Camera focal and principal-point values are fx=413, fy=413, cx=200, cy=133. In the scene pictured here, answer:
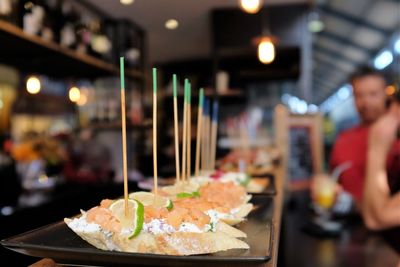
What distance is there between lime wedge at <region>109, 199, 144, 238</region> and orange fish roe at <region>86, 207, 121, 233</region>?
0.01 m

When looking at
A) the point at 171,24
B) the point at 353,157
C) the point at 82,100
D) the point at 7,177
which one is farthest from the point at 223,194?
the point at 82,100

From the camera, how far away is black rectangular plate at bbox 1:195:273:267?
0.84 m

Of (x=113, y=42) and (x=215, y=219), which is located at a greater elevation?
(x=113, y=42)

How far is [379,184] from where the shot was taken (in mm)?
2043

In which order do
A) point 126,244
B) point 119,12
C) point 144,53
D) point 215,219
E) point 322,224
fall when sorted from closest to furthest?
point 126,244, point 215,219, point 119,12, point 322,224, point 144,53

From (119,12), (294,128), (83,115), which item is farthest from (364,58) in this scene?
(119,12)

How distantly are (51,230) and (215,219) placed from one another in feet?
1.36

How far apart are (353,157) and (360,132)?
0.71ft

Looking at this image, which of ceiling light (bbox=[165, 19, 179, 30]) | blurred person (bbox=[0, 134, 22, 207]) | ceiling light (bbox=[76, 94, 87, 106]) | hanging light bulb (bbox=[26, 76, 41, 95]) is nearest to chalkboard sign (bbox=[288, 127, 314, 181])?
ceiling light (bbox=[76, 94, 87, 106])

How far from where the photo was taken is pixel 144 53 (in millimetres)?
3592

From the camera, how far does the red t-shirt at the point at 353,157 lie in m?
2.86

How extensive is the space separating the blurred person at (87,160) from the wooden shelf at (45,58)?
69cm

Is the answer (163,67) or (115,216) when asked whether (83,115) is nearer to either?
(163,67)

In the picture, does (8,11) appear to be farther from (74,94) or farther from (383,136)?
(383,136)
